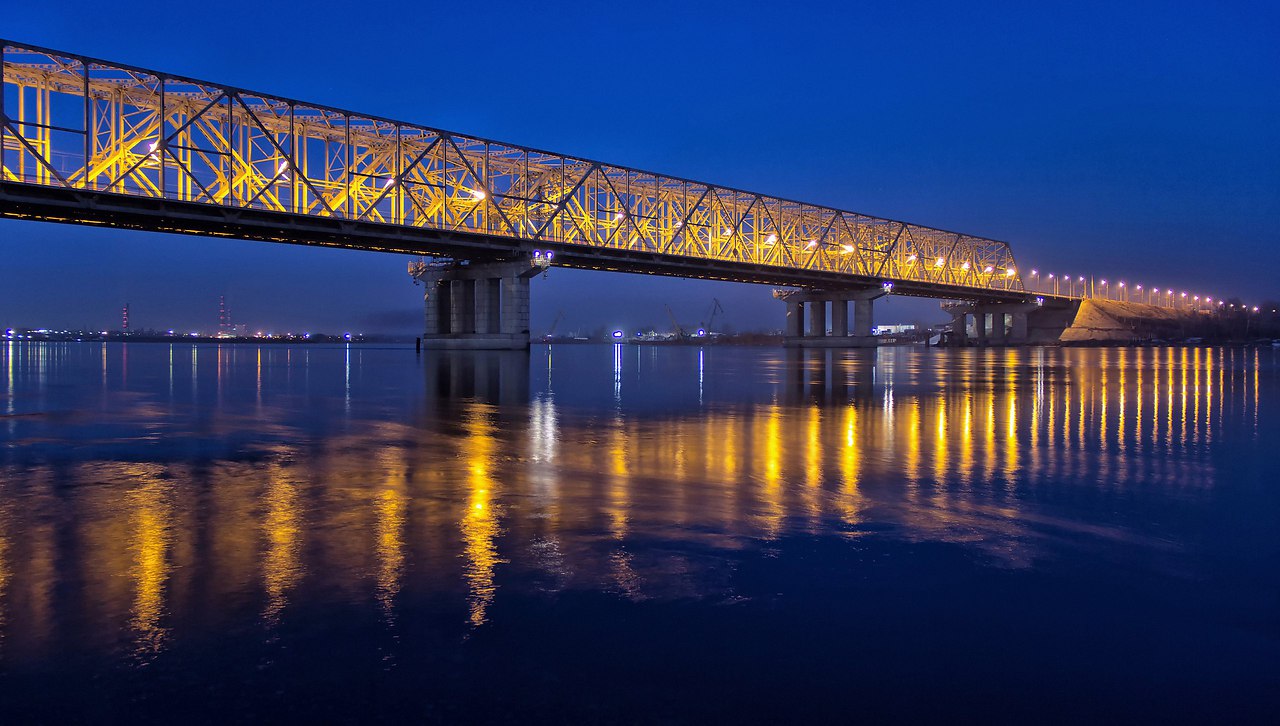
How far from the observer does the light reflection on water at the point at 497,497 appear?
17.7ft

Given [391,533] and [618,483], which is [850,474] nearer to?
[618,483]

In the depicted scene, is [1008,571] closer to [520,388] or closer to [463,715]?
[463,715]

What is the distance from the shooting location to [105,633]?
4.51 meters

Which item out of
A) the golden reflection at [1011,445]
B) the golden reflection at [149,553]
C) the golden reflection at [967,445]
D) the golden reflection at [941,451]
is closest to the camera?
the golden reflection at [149,553]

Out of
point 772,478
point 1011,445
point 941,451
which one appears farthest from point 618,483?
point 1011,445

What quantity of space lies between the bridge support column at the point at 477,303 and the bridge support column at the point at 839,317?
60.3 metres

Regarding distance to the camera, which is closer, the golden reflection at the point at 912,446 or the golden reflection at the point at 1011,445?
the golden reflection at the point at 912,446

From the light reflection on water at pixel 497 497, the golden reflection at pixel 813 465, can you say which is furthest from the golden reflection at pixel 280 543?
the golden reflection at pixel 813 465

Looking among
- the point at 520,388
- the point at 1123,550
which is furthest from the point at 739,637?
the point at 520,388

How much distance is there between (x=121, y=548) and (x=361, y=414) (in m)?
12.3

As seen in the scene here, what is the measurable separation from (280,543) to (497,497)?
8.19 feet

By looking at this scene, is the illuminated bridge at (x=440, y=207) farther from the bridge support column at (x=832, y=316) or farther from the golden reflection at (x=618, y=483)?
the golden reflection at (x=618, y=483)

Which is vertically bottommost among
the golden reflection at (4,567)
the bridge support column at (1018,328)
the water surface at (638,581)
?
the water surface at (638,581)

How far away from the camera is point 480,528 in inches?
281
